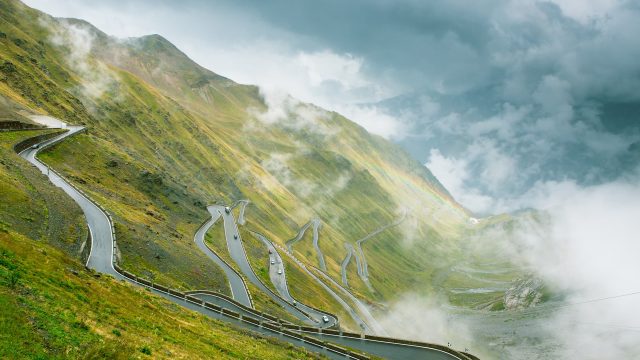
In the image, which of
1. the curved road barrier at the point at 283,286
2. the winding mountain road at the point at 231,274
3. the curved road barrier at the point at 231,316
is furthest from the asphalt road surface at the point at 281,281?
the curved road barrier at the point at 231,316

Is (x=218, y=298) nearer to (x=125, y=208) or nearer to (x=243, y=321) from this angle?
(x=243, y=321)

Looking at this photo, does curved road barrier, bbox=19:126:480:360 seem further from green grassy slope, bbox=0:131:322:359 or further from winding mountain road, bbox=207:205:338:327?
winding mountain road, bbox=207:205:338:327

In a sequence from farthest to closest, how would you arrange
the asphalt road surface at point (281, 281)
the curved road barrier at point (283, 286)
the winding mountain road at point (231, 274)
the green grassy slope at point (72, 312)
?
the asphalt road surface at point (281, 281), the curved road barrier at point (283, 286), the winding mountain road at point (231, 274), the green grassy slope at point (72, 312)

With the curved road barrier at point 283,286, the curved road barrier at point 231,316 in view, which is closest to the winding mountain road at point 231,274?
the curved road barrier at point 231,316

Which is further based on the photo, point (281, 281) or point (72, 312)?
point (281, 281)

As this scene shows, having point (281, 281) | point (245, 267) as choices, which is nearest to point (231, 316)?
point (245, 267)

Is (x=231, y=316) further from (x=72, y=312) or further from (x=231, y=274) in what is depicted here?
(x=72, y=312)

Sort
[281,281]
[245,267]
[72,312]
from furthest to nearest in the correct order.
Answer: [281,281], [245,267], [72,312]

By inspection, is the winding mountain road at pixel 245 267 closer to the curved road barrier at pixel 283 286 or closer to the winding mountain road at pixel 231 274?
the curved road barrier at pixel 283 286

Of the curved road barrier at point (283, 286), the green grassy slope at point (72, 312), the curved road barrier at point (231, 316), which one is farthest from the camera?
the curved road barrier at point (283, 286)

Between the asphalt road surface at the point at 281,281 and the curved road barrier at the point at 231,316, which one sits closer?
the curved road barrier at the point at 231,316

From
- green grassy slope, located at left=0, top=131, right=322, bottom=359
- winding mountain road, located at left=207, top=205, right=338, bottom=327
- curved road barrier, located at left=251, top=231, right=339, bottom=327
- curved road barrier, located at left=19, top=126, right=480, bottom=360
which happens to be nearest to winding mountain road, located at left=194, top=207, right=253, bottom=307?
winding mountain road, located at left=207, top=205, right=338, bottom=327

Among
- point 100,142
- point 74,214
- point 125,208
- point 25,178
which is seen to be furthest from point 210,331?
point 100,142

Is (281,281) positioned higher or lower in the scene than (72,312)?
higher
